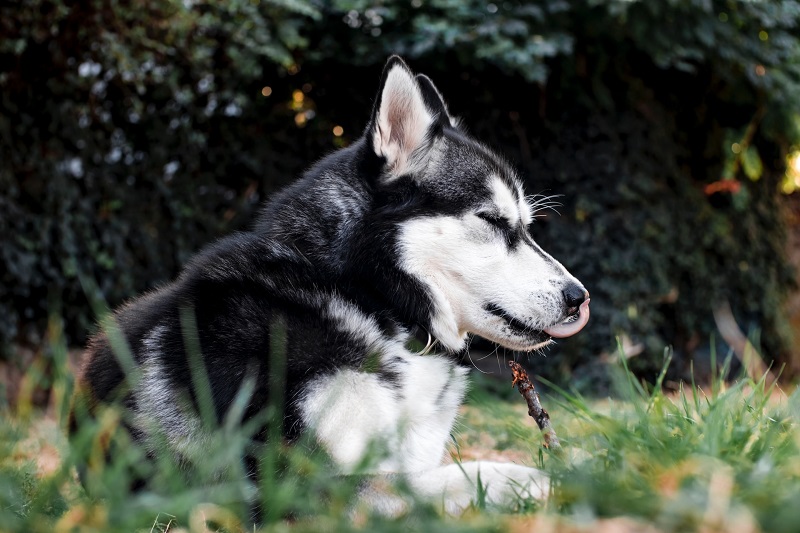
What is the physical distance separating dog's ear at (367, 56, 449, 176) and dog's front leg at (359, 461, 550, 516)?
131 cm

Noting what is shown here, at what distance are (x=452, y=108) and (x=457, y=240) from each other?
15.5 feet

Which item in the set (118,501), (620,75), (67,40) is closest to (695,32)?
(620,75)

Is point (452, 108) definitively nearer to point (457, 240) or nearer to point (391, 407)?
point (457, 240)

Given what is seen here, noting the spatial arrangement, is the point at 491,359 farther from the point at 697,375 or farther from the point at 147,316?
the point at 147,316

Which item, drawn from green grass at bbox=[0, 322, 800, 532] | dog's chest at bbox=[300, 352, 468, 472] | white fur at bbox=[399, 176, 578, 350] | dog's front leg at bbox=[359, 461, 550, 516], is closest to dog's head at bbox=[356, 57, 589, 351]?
white fur at bbox=[399, 176, 578, 350]

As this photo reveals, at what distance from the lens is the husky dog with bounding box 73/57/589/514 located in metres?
2.59

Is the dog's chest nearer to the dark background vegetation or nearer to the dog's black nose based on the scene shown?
the dog's black nose

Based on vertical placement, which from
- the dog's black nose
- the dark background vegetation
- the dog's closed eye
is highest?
the dog's closed eye

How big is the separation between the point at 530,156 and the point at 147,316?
5.39m

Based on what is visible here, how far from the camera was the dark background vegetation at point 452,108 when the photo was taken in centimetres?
614

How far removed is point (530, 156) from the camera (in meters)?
7.62

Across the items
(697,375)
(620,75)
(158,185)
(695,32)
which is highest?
(695,32)

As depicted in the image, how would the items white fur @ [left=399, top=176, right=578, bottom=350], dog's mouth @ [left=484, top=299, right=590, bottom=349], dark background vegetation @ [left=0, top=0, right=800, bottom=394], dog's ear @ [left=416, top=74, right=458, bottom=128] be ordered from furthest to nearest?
dark background vegetation @ [left=0, top=0, right=800, bottom=394] → dog's ear @ [left=416, top=74, right=458, bottom=128] → dog's mouth @ [left=484, top=299, right=590, bottom=349] → white fur @ [left=399, top=176, right=578, bottom=350]

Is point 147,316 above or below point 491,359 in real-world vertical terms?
above
